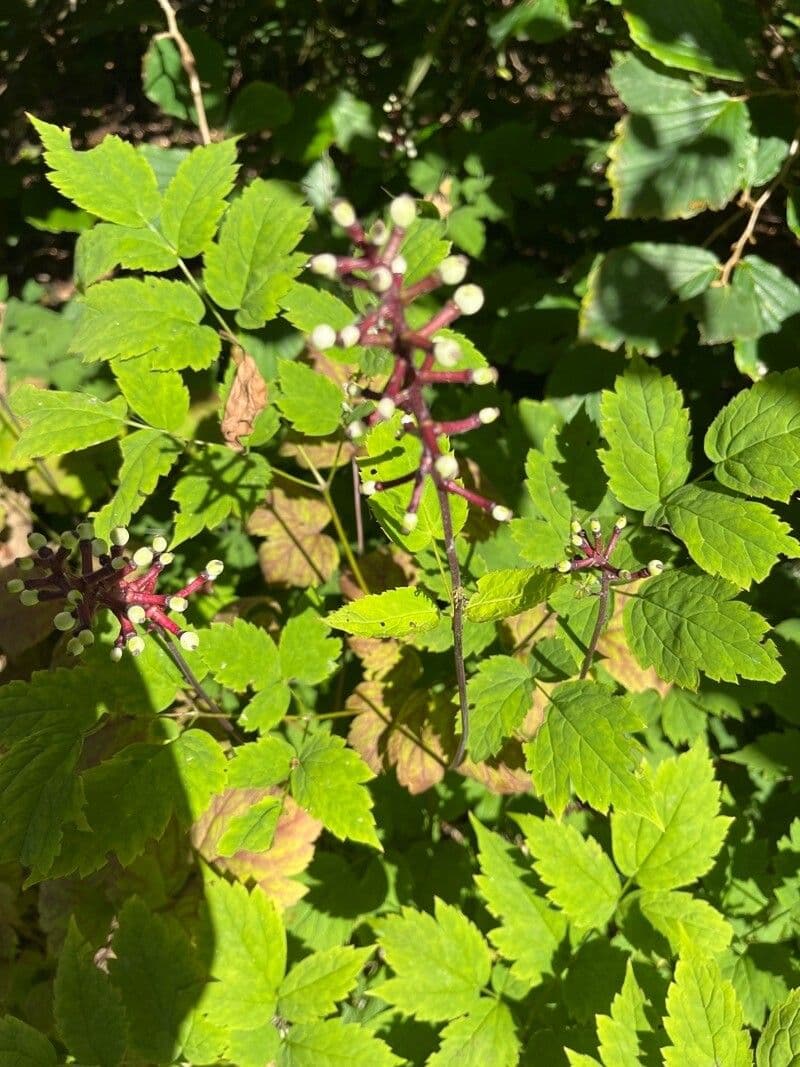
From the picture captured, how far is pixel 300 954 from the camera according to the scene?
7.22ft

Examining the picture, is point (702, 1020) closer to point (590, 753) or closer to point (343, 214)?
point (590, 753)

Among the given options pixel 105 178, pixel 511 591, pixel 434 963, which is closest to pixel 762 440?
pixel 511 591

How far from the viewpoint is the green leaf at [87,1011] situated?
1.63 m

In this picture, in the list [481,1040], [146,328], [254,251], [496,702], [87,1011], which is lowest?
[481,1040]

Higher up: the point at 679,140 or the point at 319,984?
the point at 679,140

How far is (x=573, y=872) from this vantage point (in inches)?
75.7

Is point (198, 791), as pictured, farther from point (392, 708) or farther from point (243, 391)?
Answer: point (243, 391)

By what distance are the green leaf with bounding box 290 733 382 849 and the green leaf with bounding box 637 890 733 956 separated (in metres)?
0.77

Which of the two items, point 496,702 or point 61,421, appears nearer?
point 496,702

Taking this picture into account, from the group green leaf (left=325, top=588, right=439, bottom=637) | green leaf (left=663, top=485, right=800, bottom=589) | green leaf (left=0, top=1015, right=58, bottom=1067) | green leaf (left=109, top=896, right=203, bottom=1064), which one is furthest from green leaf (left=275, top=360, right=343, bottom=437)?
green leaf (left=0, top=1015, right=58, bottom=1067)

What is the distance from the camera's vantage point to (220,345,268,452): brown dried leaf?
2018mm

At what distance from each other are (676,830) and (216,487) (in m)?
1.50

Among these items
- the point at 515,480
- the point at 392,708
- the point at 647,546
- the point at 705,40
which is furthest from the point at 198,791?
the point at 705,40

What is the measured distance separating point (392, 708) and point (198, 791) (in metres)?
0.68
